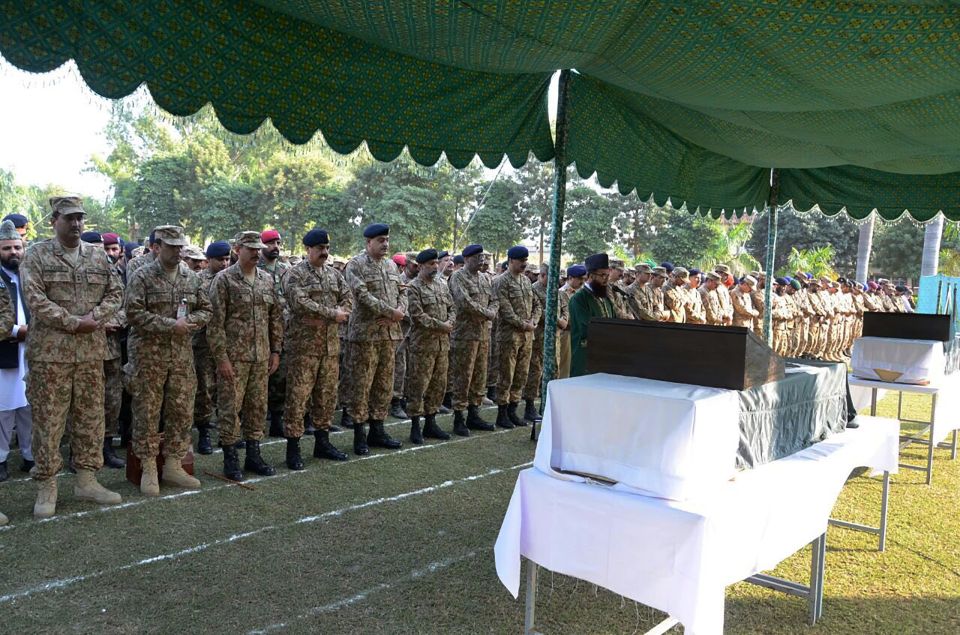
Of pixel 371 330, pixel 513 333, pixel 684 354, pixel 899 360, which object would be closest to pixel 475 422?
pixel 513 333

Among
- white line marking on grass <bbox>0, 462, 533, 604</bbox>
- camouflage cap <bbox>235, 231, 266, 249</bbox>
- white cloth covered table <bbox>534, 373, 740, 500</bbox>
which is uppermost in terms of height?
camouflage cap <bbox>235, 231, 266, 249</bbox>

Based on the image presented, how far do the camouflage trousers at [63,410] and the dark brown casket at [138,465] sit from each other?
0.40m

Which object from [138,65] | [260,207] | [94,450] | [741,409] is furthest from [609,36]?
[260,207]

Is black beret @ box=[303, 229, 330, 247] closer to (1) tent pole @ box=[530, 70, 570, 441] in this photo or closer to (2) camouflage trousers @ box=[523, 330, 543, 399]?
(1) tent pole @ box=[530, 70, 570, 441]

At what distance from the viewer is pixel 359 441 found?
Result: 6.29 metres

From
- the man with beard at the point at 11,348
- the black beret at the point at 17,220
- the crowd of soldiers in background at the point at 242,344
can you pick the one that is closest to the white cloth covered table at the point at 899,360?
the crowd of soldiers in background at the point at 242,344

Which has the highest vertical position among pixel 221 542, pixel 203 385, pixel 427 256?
pixel 427 256

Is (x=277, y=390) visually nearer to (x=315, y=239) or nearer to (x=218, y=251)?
(x=218, y=251)

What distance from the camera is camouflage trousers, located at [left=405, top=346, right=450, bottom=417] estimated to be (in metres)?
6.89

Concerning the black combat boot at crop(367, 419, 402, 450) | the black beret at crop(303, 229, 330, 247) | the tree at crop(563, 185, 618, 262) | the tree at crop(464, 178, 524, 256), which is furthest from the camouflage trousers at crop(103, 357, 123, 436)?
the tree at crop(563, 185, 618, 262)

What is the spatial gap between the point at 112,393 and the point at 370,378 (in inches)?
83.9

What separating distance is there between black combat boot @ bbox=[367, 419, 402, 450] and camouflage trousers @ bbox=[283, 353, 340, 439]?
612 millimetres

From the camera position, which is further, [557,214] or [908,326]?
[908,326]

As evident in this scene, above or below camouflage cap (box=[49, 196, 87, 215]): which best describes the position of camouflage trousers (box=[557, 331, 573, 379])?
below
